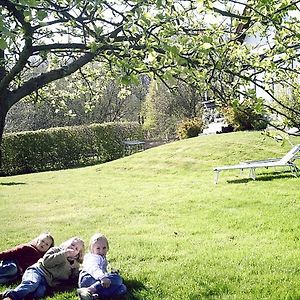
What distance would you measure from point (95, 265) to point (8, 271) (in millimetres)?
1223

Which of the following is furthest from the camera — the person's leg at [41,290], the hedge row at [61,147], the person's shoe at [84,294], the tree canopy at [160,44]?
the hedge row at [61,147]

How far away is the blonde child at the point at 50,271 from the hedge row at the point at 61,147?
1924cm

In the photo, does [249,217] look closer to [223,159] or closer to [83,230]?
[83,230]

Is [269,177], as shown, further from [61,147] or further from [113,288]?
[61,147]

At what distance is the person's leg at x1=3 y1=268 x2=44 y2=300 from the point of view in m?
4.88

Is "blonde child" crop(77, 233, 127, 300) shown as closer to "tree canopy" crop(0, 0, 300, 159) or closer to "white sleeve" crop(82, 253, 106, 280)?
"white sleeve" crop(82, 253, 106, 280)

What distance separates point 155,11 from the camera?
13.4 ft

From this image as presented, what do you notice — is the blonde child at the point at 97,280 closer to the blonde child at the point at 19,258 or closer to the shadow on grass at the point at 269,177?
the blonde child at the point at 19,258

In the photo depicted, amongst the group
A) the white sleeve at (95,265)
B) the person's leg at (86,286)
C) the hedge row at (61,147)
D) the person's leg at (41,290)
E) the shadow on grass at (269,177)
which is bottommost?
the person's leg at (41,290)

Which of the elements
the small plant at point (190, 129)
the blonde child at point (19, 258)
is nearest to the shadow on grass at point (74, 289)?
the blonde child at point (19, 258)

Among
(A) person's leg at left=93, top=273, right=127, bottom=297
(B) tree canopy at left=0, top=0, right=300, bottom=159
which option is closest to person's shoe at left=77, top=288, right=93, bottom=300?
(A) person's leg at left=93, top=273, right=127, bottom=297

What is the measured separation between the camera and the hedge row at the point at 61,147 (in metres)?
24.6

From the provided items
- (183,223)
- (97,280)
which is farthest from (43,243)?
(183,223)

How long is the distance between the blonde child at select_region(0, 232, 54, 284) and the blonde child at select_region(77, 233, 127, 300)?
2.47ft
